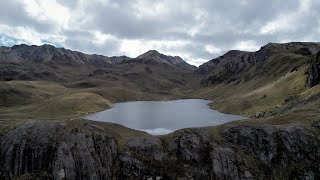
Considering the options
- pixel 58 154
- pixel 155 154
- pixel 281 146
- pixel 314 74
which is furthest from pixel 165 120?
pixel 58 154

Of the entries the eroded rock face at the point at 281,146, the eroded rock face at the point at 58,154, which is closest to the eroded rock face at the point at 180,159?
the eroded rock face at the point at 58,154

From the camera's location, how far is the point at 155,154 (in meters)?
45.3

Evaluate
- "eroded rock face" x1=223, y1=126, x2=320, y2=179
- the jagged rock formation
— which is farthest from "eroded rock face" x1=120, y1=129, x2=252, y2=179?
"eroded rock face" x1=223, y1=126, x2=320, y2=179

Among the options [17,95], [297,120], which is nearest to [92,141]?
[297,120]

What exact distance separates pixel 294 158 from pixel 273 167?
136 inches

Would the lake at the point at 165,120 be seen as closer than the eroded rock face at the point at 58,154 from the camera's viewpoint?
No

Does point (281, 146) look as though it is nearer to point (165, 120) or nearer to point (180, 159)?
point (180, 159)

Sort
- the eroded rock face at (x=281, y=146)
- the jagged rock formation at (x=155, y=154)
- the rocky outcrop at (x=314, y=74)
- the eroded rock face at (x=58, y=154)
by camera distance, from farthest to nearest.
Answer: the rocky outcrop at (x=314, y=74), the eroded rock face at (x=281, y=146), the jagged rock formation at (x=155, y=154), the eroded rock face at (x=58, y=154)

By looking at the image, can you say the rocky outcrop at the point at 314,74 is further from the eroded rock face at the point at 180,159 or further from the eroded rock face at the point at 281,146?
the eroded rock face at the point at 180,159

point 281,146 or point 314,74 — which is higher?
point 314,74

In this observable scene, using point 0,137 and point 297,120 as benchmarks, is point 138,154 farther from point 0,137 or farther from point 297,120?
point 297,120

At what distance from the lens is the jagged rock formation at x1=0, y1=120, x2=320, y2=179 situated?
4347 cm

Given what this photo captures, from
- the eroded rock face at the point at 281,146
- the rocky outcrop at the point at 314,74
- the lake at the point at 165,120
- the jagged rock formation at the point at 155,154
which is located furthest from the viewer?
the rocky outcrop at the point at 314,74

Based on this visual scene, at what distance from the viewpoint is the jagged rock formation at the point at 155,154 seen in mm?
43469
